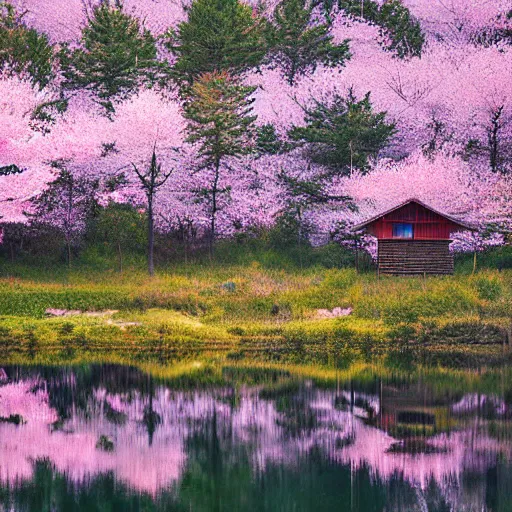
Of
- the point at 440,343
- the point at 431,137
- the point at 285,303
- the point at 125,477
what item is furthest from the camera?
the point at 431,137

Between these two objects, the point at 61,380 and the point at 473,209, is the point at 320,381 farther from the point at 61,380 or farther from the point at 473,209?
the point at 473,209

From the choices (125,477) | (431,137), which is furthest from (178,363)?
(431,137)

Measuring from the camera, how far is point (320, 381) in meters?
31.0

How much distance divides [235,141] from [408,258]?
47.6 ft

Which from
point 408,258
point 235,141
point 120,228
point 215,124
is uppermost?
point 215,124

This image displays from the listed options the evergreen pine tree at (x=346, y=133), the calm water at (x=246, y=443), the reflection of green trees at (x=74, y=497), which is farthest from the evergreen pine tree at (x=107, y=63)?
the reflection of green trees at (x=74, y=497)

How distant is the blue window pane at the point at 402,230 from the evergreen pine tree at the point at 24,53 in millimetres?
24954

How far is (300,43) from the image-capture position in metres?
68.8

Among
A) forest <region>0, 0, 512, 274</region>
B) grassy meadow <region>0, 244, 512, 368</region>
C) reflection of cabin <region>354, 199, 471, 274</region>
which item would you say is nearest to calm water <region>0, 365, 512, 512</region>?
grassy meadow <region>0, 244, 512, 368</region>

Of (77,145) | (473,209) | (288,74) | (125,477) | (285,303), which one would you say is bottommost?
(125,477)

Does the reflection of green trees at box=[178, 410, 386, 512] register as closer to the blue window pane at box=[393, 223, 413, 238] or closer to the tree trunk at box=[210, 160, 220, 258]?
the blue window pane at box=[393, 223, 413, 238]

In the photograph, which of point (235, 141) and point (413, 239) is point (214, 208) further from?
point (413, 239)

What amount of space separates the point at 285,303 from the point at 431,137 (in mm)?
28933

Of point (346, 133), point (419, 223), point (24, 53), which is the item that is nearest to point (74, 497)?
point (419, 223)
